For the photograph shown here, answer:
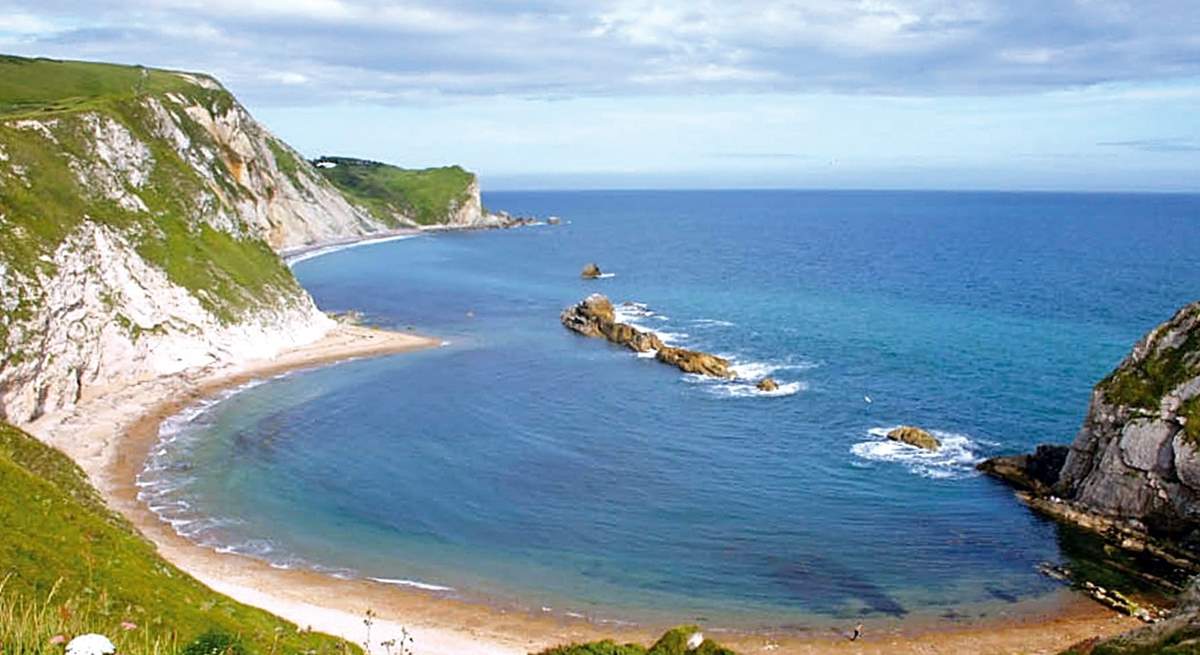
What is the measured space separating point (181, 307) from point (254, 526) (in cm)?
3771

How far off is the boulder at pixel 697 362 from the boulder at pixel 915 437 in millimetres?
21722

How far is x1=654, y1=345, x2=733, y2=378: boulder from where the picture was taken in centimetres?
8900

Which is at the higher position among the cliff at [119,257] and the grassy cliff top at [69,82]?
the grassy cliff top at [69,82]

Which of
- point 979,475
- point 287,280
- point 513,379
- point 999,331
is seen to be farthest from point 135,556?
point 999,331

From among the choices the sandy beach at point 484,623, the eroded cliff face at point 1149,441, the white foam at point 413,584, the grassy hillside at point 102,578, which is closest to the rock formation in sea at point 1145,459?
the eroded cliff face at point 1149,441

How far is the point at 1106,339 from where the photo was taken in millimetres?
→ 97625

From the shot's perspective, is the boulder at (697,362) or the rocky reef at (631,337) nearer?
the boulder at (697,362)

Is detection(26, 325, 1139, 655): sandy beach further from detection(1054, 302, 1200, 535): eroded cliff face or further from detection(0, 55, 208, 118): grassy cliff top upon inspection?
detection(0, 55, 208, 118): grassy cliff top

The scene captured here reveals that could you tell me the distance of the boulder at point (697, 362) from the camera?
292 feet

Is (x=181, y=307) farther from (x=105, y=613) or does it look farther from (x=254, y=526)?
(x=105, y=613)

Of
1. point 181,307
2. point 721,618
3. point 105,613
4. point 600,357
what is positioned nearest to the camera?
point 105,613

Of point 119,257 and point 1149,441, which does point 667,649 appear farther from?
point 119,257

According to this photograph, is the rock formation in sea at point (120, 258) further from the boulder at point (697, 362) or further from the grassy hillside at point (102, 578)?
the boulder at point (697, 362)

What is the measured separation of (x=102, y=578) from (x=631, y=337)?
7829 cm
